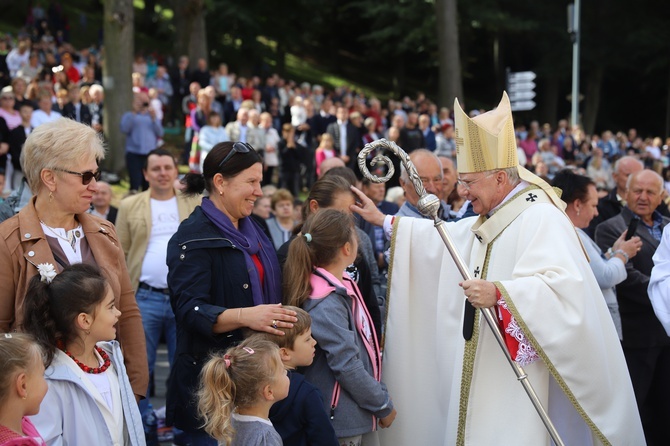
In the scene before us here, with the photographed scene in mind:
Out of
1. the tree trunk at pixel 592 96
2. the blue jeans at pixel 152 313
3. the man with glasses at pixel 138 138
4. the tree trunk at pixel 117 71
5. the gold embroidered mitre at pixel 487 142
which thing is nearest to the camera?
the gold embroidered mitre at pixel 487 142

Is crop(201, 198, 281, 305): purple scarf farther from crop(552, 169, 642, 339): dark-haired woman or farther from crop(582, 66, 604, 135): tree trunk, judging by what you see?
crop(582, 66, 604, 135): tree trunk

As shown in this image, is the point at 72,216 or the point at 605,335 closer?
the point at 72,216

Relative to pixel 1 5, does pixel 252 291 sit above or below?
below

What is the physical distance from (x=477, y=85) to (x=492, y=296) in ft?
145

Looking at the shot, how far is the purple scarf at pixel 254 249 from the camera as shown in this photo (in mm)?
4406

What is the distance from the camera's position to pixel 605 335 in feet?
15.3

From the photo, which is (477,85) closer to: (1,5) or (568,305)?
(1,5)

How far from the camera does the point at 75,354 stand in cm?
390

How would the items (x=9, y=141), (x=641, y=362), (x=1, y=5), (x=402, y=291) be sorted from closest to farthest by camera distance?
(x=402, y=291), (x=641, y=362), (x=9, y=141), (x=1, y=5)

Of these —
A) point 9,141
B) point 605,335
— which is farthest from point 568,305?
point 9,141

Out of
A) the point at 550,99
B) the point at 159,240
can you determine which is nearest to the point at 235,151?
the point at 159,240

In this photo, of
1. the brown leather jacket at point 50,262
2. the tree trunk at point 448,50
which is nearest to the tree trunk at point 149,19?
the tree trunk at point 448,50

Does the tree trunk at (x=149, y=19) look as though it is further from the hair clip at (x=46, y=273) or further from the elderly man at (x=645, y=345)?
the hair clip at (x=46, y=273)

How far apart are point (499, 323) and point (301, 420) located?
3.93 ft
